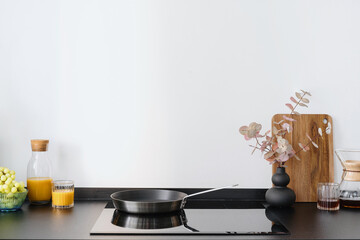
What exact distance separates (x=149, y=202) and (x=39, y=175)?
55 cm

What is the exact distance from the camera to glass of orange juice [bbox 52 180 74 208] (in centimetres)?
153

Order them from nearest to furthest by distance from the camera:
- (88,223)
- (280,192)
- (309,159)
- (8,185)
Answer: (88,223)
(8,185)
(280,192)
(309,159)

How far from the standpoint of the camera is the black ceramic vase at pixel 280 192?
1.57 metres

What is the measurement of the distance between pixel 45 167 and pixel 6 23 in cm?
66

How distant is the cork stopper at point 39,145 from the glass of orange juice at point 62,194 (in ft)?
0.54

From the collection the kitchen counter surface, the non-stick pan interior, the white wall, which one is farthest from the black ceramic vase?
the non-stick pan interior

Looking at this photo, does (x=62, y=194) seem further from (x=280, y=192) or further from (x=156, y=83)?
(x=280, y=192)

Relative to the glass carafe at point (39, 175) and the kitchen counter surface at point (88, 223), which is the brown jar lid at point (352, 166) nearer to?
the kitchen counter surface at point (88, 223)

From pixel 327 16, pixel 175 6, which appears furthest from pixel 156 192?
pixel 327 16

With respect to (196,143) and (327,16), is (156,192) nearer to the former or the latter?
(196,143)

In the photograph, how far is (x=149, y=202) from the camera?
1377 mm

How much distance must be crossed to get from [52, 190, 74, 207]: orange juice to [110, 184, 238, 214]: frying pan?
179 millimetres

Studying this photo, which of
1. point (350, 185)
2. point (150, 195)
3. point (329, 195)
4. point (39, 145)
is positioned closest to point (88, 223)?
point (150, 195)

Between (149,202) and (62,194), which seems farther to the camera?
(62,194)
